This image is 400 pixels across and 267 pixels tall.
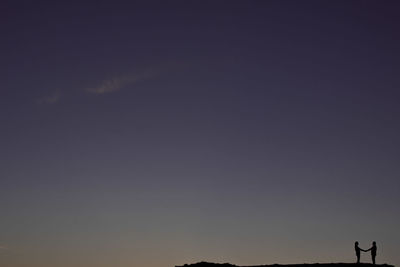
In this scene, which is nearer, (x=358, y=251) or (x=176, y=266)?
(x=358, y=251)

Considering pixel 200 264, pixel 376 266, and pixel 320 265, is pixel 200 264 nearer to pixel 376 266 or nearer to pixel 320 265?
pixel 320 265

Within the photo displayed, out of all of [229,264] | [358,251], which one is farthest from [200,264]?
[358,251]

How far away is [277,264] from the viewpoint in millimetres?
33688

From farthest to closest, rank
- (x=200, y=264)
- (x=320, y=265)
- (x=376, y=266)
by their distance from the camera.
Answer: (x=200, y=264)
(x=320, y=265)
(x=376, y=266)

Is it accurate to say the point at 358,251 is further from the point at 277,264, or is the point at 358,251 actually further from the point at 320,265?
the point at 277,264

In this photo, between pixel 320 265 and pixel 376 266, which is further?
pixel 320 265

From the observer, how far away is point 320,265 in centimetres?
3225

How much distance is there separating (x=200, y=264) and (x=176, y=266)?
2587 millimetres

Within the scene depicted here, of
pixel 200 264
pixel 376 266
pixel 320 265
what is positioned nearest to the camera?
pixel 376 266

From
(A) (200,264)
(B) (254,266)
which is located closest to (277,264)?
(B) (254,266)

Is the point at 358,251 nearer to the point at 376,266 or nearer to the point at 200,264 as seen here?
the point at 376,266

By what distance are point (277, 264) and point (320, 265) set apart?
9.68 ft

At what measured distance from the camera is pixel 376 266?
30281 mm

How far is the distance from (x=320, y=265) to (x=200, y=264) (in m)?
8.05
